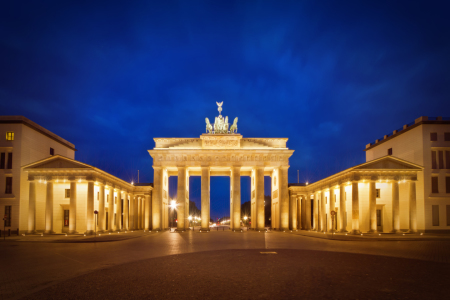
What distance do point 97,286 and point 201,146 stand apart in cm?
5167

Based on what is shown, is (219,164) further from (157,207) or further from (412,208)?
(412,208)

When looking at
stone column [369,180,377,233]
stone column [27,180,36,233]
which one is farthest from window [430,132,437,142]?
stone column [27,180,36,233]

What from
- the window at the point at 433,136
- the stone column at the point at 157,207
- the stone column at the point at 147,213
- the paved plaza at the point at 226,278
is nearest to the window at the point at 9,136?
the stone column at the point at 157,207

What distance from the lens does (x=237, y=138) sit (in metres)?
63.2

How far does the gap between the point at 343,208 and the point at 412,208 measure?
8.86 m

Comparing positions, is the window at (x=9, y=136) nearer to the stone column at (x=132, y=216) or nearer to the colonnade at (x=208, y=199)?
the colonnade at (x=208, y=199)

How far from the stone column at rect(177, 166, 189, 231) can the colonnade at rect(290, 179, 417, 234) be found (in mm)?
19668

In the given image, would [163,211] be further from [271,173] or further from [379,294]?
[379,294]

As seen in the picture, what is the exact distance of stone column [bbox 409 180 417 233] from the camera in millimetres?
47428

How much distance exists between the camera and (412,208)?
47.8 metres

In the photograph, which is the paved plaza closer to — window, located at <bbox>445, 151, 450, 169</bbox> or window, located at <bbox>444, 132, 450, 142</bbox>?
window, located at <bbox>445, 151, 450, 169</bbox>

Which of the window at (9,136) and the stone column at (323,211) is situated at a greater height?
the window at (9,136)

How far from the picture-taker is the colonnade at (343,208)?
156 ft

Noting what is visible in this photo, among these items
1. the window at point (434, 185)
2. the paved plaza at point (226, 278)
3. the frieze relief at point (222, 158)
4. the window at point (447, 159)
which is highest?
the frieze relief at point (222, 158)
